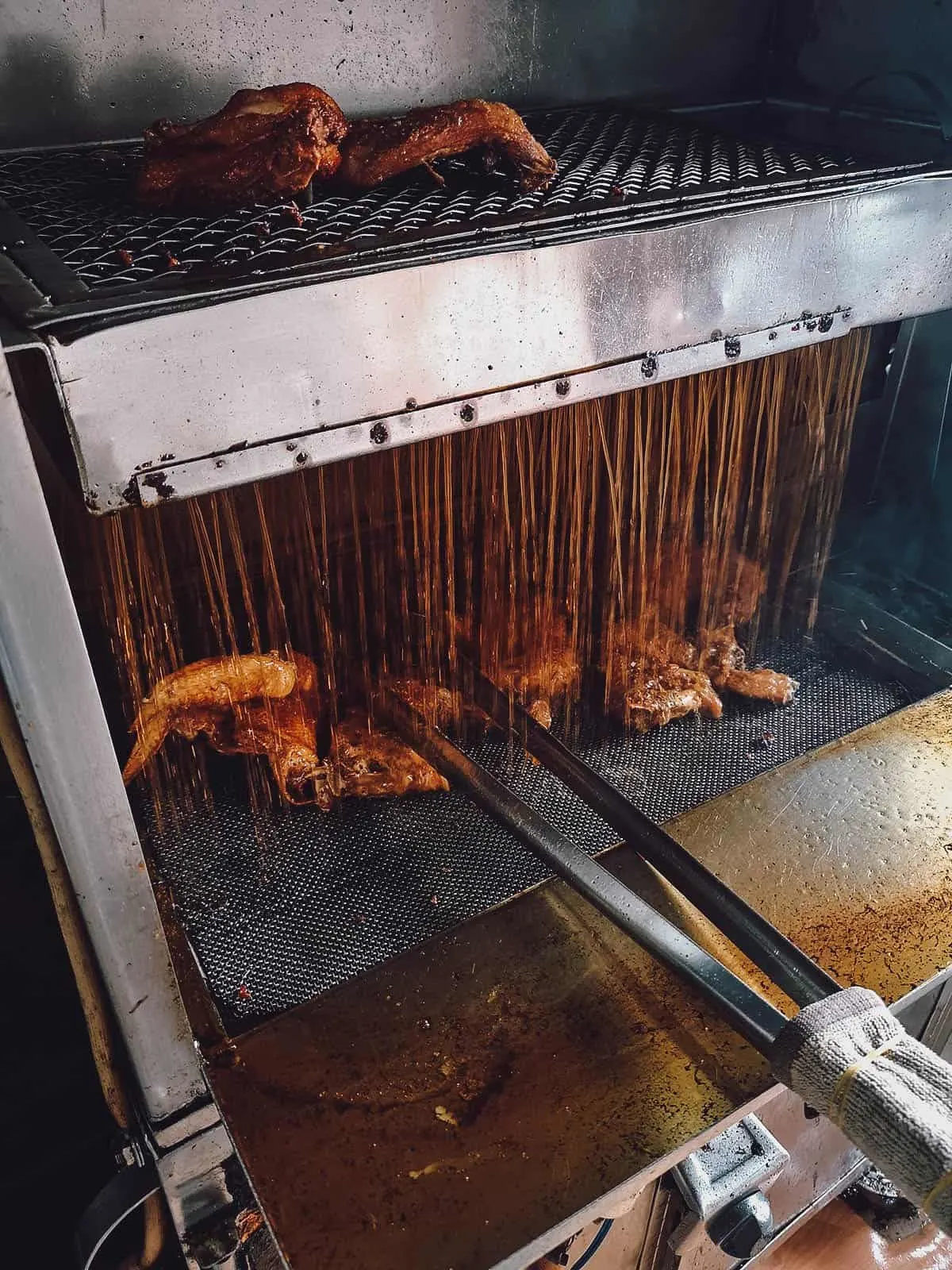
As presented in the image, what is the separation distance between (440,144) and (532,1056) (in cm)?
173

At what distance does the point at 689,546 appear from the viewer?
2.84m

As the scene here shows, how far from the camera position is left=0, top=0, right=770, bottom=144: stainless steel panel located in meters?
1.90

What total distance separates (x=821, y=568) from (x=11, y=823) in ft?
8.20

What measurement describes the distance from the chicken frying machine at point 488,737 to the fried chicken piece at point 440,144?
0.07 m

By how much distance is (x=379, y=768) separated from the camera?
2.29 metres

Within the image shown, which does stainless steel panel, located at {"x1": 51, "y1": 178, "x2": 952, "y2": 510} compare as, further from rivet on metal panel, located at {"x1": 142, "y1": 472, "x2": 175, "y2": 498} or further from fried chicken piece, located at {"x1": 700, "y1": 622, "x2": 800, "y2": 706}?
fried chicken piece, located at {"x1": 700, "y1": 622, "x2": 800, "y2": 706}

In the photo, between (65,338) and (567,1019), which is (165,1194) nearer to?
(567,1019)

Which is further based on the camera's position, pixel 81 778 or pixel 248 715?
pixel 248 715

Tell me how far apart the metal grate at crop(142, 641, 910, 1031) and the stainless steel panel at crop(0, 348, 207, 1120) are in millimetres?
316

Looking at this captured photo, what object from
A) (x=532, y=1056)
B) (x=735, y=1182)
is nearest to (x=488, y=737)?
(x=532, y=1056)

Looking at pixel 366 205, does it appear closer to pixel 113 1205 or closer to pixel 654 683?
pixel 654 683

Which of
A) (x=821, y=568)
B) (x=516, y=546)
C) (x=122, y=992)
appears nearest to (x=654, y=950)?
(x=122, y=992)

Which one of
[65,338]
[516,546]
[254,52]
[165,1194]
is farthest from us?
[516,546]

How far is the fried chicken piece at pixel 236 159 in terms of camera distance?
157cm
